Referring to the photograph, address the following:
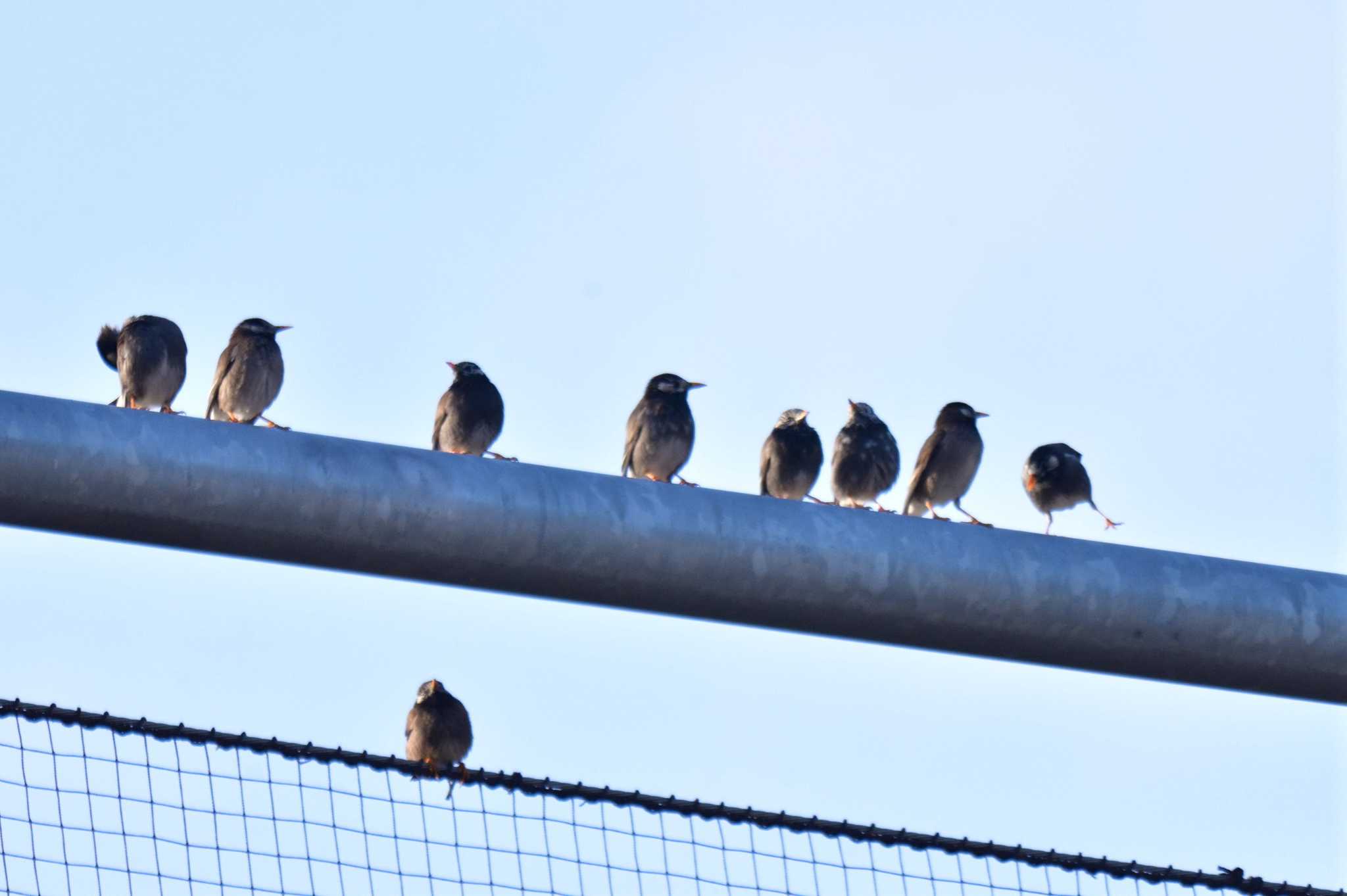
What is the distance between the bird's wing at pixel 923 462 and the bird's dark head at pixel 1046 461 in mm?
603

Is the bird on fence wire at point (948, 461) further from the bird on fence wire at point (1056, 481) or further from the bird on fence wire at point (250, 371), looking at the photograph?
the bird on fence wire at point (250, 371)

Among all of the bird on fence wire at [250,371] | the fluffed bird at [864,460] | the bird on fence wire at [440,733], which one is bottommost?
the bird on fence wire at [440,733]

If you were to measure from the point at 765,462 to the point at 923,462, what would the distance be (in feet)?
2.74

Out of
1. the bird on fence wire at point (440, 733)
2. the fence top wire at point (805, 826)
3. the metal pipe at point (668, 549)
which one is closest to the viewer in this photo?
the metal pipe at point (668, 549)

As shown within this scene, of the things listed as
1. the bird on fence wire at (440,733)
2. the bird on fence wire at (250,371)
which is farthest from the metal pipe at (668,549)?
the bird on fence wire at (440,733)

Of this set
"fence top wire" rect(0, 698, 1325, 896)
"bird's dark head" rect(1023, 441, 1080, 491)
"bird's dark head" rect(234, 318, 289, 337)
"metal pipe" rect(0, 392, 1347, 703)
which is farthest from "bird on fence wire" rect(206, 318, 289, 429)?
"metal pipe" rect(0, 392, 1347, 703)

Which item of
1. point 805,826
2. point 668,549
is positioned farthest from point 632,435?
point 668,549

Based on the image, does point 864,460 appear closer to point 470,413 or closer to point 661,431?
point 661,431

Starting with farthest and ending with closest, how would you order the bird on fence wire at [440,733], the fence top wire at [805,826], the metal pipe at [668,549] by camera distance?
the bird on fence wire at [440,733], the fence top wire at [805,826], the metal pipe at [668,549]

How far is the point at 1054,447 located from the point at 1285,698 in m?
8.09

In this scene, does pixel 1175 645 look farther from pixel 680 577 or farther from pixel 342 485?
pixel 342 485

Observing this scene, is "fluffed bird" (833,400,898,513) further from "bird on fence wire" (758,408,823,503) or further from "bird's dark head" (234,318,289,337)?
"bird's dark head" (234,318,289,337)

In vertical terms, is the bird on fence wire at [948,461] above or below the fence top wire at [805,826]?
above

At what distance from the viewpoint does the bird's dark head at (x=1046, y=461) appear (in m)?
11.2
